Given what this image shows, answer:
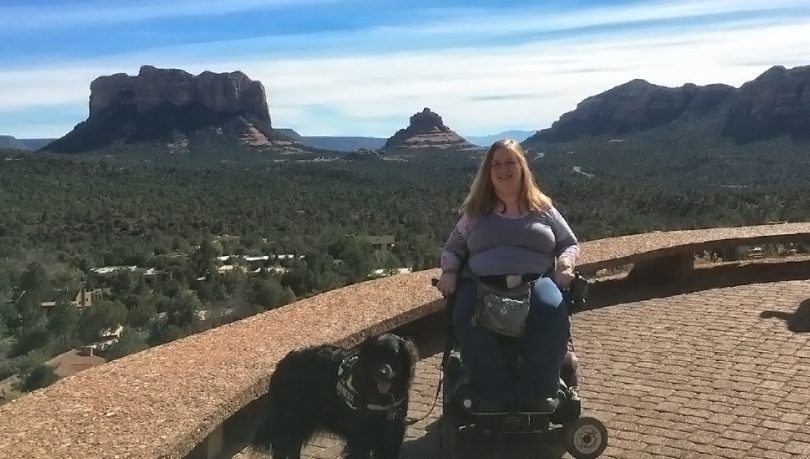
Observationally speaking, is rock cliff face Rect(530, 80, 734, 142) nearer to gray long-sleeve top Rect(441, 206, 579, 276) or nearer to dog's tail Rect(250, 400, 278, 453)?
gray long-sleeve top Rect(441, 206, 579, 276)

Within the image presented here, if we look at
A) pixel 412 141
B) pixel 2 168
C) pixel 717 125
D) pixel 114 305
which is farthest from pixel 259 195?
pixel 412 141

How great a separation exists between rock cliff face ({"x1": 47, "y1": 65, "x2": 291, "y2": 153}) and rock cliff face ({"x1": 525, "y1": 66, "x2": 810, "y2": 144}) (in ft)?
136

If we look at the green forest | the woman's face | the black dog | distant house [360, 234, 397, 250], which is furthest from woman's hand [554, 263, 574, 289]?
distant house [360, 234, 397, 250]

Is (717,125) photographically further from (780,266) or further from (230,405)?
(230,405)

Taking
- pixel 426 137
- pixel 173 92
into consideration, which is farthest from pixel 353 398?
pixel 426 137

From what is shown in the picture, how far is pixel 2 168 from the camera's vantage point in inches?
2126

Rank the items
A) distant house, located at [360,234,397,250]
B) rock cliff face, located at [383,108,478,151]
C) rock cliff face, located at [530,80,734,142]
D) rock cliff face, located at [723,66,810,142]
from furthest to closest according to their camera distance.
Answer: rock cliff face, located at [383,108,478,151], rock cliff face, located at [530,80,734,142], rock cliff face, located at [723,66,810,142], distant house, located at [360,234,397,250]

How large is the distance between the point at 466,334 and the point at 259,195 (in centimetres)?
5514

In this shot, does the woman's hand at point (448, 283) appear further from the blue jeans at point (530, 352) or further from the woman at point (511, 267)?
the blue jeans at point (530, 352)

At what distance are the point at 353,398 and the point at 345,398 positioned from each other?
2.3 inches

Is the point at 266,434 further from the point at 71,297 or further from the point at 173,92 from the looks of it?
the point at 173,92

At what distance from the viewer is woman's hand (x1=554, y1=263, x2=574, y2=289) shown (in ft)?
Result: 13.1

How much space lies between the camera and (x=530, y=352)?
381cm

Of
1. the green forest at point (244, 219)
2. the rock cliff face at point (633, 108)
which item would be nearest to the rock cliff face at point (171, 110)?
the green forest at point (244, 219)
